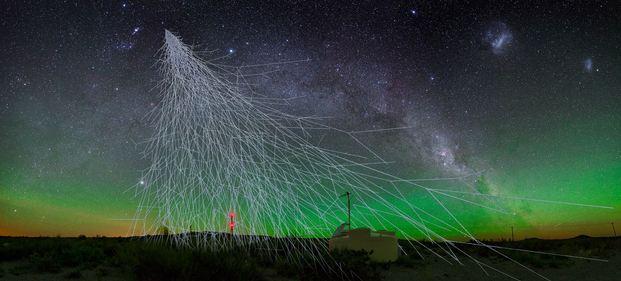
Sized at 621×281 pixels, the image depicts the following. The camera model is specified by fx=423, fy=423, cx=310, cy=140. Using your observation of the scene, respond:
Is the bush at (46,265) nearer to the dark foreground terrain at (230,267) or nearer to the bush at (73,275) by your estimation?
the dark foreground terrain at (230,267)

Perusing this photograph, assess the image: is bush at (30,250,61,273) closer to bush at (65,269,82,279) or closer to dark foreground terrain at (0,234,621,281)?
dark foreground terrain at (0,234,621,281)

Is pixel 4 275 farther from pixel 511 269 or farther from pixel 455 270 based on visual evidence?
pixel 511 269

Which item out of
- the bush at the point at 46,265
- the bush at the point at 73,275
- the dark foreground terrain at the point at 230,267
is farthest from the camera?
the bush at the point at 46,265

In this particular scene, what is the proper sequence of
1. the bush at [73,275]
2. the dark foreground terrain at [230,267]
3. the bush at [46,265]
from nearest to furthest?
1. the dark foreground terrain at [230,267]
2. the bush at [73,275]
3. the bush at [46,265]

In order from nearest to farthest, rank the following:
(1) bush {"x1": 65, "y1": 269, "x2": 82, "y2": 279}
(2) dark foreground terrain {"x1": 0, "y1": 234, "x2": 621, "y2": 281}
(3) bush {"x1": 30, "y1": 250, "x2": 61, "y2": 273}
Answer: (2) dark foreground terrain {"x1": 0, "y1": 234, "x2": 621, "y2": 281}, (1) bush {"x1": 65, "y1": 269, "x2": 82, "y2": 279}, (3) bush {"x1": 30, "y1": 250, "x2": 61, "y2": 273}

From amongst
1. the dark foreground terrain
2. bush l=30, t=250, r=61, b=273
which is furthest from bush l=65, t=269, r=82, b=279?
bush l=30, t=250, r=61, b=273

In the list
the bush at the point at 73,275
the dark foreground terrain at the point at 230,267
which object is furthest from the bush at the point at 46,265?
the bush at the point at 73,275

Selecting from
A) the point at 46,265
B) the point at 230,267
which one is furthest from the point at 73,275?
the point at 230,267

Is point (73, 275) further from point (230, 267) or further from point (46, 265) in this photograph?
point (230, 267)

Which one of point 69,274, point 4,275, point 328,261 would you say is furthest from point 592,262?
point 4,275

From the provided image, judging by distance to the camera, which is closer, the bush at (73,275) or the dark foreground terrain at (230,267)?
the dark foreground terrain at (230,267)

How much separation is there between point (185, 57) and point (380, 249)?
1060cm

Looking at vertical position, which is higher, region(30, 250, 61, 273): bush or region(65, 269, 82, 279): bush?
region(30, 250, 61, 273): bush

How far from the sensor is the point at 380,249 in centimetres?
1619
